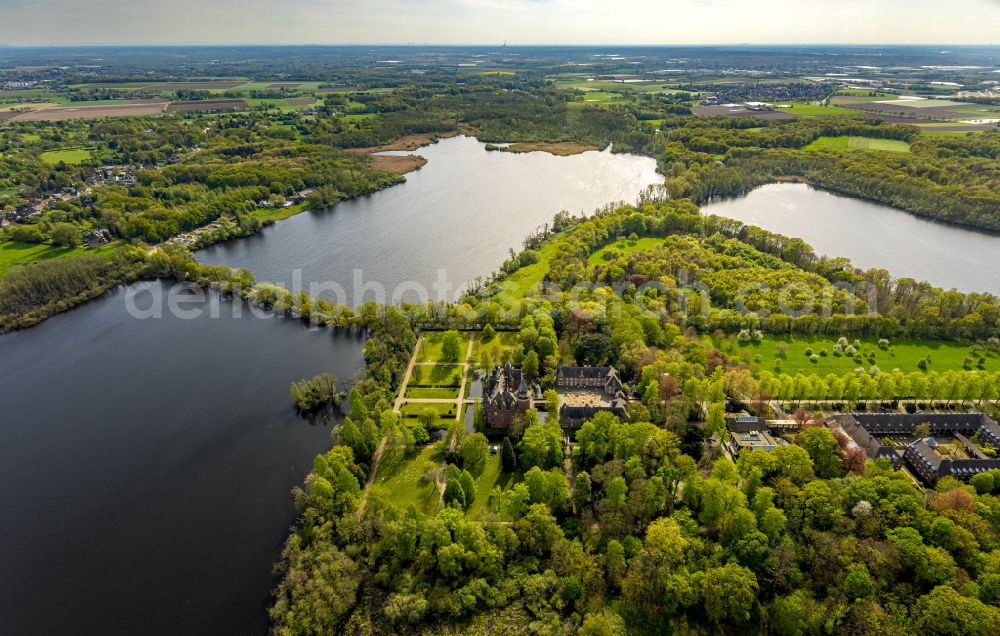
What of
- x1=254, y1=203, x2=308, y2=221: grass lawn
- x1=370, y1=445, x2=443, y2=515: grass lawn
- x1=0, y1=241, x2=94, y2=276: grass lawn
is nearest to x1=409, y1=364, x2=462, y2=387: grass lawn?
x1=370, y1=445, x2=443, y2=515: grass lawn

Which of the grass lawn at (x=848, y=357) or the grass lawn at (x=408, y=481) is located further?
the grass lawn at (x=848, y=357)

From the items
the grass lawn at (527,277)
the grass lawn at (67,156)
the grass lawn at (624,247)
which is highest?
the grass lawn at (67,156)

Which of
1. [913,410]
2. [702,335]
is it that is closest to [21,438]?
[702,335]

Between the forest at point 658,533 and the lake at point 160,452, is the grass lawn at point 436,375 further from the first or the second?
the lake at point 160,452

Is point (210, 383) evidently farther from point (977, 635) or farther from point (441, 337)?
point (977, 635)

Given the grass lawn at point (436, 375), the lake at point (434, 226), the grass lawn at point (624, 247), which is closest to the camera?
the grass lawn at point (436, 375)

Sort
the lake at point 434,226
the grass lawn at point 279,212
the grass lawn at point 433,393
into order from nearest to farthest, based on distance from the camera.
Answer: the grass lawn at point 433,393 → the lake at point 434,226 → the grass lawn at point 279,212

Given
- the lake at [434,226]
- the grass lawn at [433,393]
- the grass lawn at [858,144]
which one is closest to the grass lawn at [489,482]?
the grass lawn at [433,393]

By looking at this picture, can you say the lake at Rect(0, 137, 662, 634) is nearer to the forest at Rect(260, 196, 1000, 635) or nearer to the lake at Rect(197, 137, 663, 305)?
the lake at Rect(197, 137, 663, 305)

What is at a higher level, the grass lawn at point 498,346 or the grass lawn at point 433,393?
the grass lawn at point 498,346
